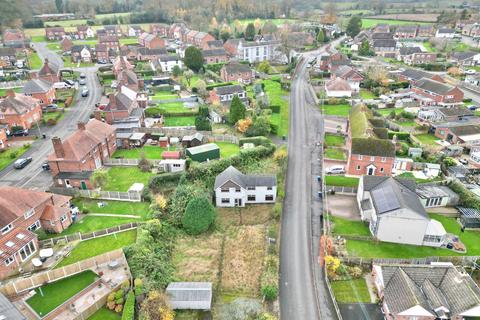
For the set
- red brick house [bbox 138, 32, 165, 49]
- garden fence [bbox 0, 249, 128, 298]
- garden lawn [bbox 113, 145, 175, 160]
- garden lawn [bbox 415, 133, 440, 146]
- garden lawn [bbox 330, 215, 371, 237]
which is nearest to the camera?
garden fence [bbox 0, 249, 128, 298]

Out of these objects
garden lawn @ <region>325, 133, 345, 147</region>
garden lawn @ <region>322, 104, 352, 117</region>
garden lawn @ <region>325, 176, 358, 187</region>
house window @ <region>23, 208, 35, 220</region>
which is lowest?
garden lawn @ <region>325, 176, 358, 187</region>

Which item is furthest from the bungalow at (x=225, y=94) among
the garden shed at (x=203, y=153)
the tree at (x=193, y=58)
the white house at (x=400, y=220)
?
the white house at (x=400, y=220)

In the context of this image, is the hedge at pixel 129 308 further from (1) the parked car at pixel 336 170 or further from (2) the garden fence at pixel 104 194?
(1) the parked car at pixel 336 170

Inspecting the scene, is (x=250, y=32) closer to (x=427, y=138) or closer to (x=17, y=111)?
(x=427, y=138)

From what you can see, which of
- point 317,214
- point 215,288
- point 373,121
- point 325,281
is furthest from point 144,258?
point 373,121

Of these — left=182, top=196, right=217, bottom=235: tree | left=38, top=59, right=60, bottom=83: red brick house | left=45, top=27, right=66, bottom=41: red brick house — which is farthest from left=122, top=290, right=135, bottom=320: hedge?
left=45, top=27, right=66, bottom=41: red brick house

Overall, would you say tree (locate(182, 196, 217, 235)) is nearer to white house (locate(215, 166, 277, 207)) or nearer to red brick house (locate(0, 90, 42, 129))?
white house (locate(215, 166, 277, 207))
